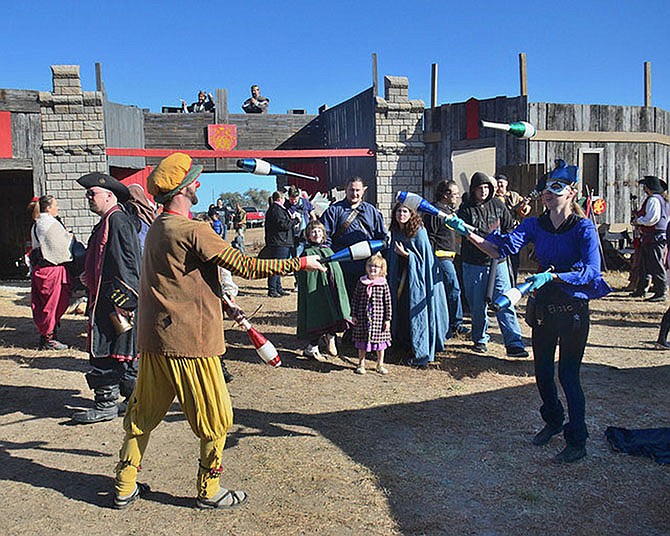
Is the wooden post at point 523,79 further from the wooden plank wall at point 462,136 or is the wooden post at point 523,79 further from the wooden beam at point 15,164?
the wooden beam at point 15,164

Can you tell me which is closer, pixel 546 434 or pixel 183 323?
pixel 183 323

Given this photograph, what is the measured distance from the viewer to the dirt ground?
3.47 metres

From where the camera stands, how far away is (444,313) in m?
6.84

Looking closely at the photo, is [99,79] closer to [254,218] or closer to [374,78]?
[374,78]

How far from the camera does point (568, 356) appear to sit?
13.5ft

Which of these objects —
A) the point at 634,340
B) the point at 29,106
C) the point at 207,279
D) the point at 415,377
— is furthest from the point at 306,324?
the point at 29,106

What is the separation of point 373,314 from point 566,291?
8.15 feet

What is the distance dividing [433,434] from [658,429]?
161 cm

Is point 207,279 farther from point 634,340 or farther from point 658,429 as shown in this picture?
point 634,340

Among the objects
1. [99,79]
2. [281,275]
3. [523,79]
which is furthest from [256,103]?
[281,275]

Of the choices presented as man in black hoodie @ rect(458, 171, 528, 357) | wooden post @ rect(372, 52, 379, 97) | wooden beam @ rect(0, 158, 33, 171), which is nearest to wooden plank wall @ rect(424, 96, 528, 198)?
wooden post @ rect(372, 52, 379, 97)

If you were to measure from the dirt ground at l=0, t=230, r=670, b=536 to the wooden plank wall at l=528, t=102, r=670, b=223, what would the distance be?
695 centimetres

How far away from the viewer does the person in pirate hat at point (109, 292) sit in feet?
15.8

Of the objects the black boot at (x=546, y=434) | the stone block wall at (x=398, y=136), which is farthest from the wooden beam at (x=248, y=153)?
the black boot at (x=546, y=434)
